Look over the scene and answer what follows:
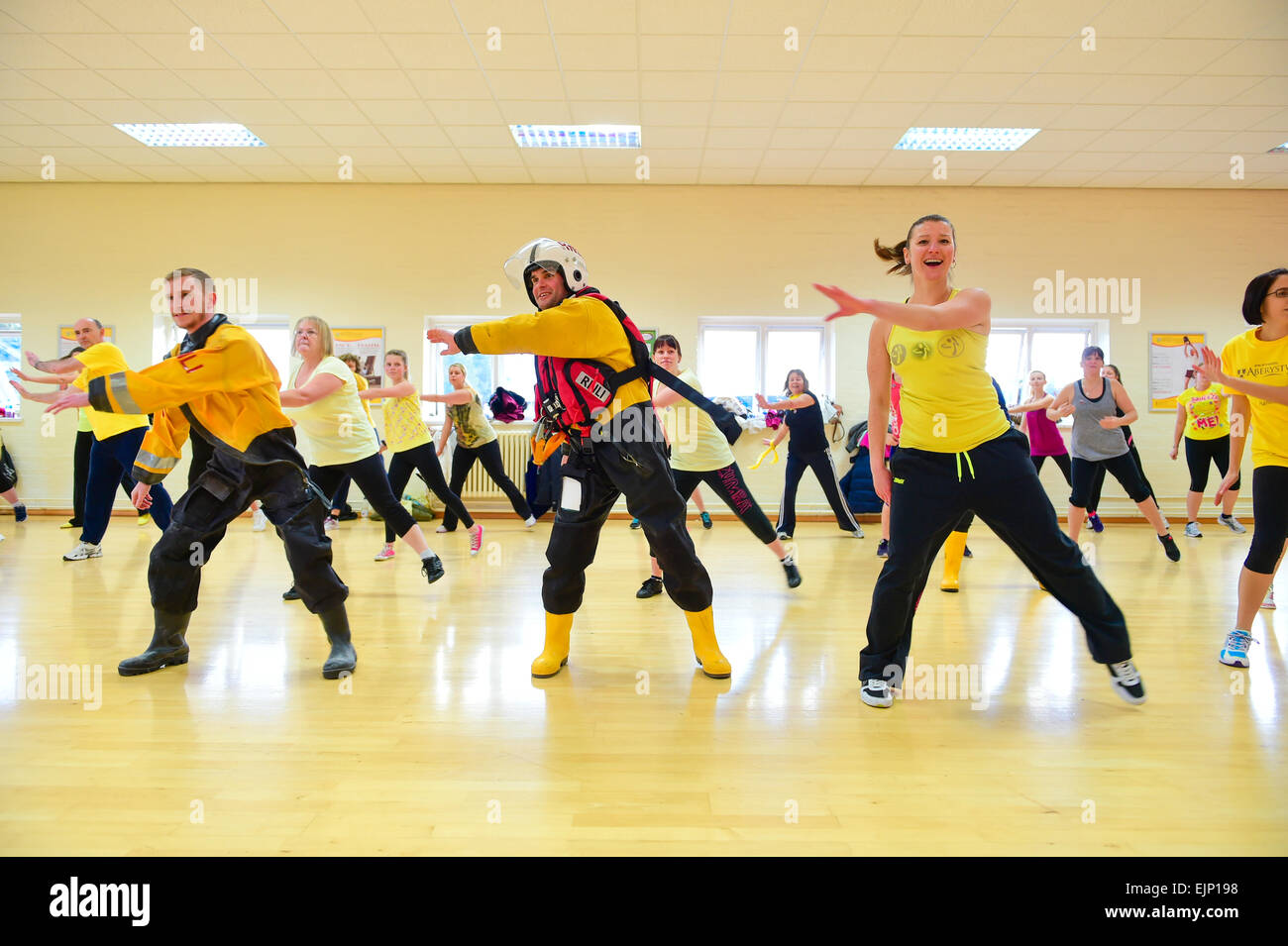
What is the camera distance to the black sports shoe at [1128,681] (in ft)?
7.77

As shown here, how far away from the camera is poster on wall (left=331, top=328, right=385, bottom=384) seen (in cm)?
852

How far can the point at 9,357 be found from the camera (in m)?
8.59

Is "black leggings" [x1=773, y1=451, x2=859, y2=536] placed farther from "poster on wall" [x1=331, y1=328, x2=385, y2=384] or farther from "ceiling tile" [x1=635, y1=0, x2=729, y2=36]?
"poster on wall" [x1=331, y1=328, x2=385, y2=384]

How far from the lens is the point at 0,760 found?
2049 mm

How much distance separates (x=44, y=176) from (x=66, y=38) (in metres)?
3.78

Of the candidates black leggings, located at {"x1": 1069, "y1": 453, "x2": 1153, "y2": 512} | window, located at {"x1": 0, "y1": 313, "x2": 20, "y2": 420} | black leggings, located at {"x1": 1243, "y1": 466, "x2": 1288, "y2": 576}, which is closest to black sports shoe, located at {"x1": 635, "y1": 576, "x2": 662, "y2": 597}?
black leggings, located at {"x1": 1243, "y1": 466, "x2": 1288, "y2": 576}

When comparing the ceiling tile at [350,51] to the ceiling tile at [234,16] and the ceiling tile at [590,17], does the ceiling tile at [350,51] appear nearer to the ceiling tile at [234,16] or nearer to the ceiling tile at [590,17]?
the ceiling tile at [234,16]

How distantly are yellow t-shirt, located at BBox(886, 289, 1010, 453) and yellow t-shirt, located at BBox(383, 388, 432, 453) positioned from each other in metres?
3.85

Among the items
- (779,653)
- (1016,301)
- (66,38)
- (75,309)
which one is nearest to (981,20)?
(1016,301)

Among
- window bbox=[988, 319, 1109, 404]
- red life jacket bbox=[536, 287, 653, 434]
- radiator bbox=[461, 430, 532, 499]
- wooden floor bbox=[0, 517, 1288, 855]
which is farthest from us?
window bbox=[988, 319, 1109, 404]

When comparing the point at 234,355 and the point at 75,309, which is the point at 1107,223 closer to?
the point at 234,355

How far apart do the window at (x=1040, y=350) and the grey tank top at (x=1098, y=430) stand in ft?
12.1

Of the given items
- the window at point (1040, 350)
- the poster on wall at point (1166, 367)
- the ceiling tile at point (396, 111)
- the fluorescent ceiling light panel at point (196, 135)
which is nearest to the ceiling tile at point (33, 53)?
the fluorescent ceiling light panel at point (196, 135)

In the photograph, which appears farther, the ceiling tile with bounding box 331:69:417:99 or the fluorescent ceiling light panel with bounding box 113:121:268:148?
the fluorescent ceiling light panel with bounding box 113:121:268:148
